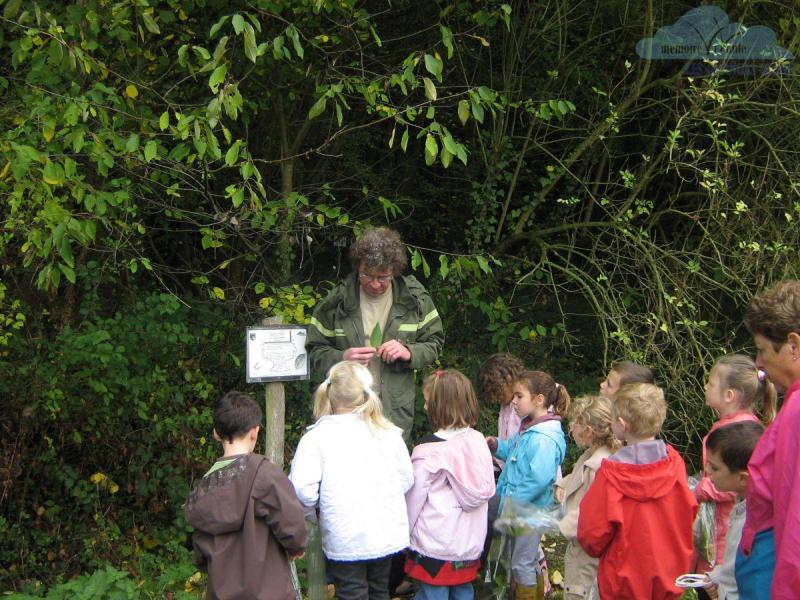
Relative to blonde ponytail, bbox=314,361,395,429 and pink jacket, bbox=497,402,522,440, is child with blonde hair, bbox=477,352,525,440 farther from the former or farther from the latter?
blonde ponytail, bbox=314,361,395,429

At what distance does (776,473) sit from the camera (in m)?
2.31

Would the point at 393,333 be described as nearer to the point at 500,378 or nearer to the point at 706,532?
the point at 500,378

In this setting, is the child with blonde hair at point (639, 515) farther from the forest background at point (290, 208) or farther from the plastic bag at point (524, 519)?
the forest background at point (290, 208)

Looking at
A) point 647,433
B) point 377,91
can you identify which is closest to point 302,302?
point 377,91

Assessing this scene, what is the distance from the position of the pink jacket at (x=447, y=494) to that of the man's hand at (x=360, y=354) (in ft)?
1.90

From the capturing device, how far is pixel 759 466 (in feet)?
7.91

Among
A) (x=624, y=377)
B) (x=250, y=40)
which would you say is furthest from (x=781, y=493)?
(x=250, y=40)

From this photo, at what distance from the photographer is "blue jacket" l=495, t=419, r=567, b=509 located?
4.36 metres

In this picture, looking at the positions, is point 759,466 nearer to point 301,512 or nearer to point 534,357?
point 301,512

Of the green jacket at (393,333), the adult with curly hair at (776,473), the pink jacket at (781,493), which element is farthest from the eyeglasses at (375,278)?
the pink jacket at (781,493)

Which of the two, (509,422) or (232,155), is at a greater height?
(232,155)

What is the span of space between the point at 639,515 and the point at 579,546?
545 mm

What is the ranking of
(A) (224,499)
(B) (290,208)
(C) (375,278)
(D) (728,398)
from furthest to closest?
(B) (290,208) < (C) (375,278) < (D) (728,398) < (A) (224,499)

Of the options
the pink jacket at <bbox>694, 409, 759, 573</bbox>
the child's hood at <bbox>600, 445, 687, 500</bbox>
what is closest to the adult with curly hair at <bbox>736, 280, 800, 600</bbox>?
the child's hood at <bbox>600, 445, 687, 500</bbox>
